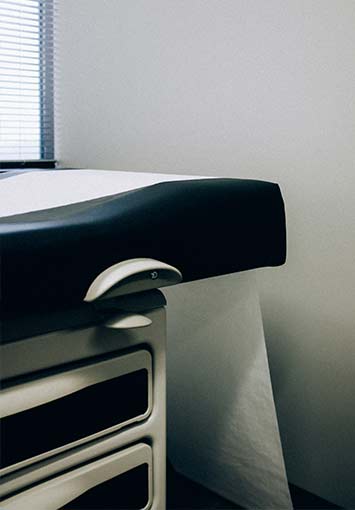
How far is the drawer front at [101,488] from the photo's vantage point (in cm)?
62

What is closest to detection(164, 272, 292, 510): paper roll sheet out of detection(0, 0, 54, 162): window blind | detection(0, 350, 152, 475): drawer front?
detection(0, 350, 152, 475): drawer front

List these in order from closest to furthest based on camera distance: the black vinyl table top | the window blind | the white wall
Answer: the black vinyl table top, the white wall, the window blind

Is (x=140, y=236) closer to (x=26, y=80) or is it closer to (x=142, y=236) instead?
(x=142, y=236)

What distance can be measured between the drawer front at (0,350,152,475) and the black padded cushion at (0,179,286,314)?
94 mm

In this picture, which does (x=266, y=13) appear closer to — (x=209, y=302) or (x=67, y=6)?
(x=209, y=302)

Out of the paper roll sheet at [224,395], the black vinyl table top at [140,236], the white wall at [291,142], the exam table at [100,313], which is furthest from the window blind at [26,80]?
the black vinyl table top at [140,236]

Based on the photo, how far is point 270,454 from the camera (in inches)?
38.8

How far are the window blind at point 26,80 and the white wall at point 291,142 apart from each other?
40 centimetres

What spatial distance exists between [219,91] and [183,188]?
2.06 feet

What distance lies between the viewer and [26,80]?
69.5 inches

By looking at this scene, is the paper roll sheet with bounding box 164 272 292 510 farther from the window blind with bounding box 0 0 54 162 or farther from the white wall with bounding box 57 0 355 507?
the window blind with bounding box 0 0 54 162

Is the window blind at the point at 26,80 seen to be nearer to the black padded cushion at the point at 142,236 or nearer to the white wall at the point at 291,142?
the white wall at the point at 291,142

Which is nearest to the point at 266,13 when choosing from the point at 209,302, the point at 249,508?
the point at 209,302

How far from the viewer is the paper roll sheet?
38.4 inches
